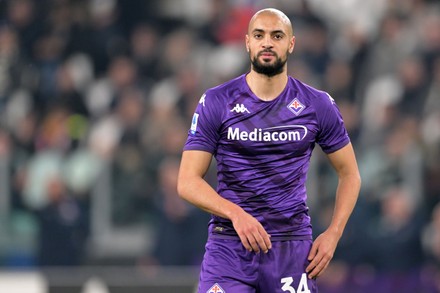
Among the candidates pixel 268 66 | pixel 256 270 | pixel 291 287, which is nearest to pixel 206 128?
pixel 268 66

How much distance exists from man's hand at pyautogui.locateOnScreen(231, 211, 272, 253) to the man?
0.13 metres

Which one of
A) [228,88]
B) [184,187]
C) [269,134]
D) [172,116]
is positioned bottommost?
[184,187]

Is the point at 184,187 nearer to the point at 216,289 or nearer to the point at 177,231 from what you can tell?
the point at 216,289

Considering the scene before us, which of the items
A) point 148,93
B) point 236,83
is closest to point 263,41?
point 236,83

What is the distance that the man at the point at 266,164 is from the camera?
5.41 m

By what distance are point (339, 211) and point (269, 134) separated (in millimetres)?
556

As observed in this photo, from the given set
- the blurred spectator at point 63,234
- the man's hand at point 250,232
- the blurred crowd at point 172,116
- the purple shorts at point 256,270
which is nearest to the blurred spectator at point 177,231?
the blurred crowd at point 172,116

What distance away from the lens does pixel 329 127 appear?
5.61 meters

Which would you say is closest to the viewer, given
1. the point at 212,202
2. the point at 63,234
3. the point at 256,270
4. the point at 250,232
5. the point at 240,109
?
the point at 250,232

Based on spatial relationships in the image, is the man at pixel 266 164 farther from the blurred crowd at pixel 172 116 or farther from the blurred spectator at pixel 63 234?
the blurred spectator at pixel 63 234

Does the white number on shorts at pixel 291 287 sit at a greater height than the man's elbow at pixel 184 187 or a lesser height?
lesser

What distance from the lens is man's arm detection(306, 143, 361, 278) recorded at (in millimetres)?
5449

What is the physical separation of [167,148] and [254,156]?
5380 millimetres

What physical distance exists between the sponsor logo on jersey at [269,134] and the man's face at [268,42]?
304mm
